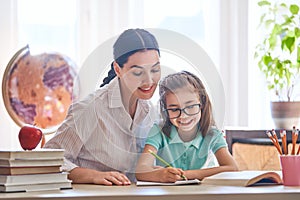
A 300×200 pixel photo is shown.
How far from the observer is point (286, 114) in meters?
3.38

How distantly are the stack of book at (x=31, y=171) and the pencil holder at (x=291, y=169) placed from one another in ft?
1.62

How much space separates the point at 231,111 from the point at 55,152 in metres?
2.61

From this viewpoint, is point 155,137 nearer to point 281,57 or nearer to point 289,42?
point 289,42

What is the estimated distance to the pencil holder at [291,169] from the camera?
149 centimetres

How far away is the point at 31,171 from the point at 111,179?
20 cm


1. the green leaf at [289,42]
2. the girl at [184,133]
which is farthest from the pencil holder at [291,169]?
the green leaf at [289,42]

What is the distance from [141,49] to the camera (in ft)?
5.19

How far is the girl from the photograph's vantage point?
1588 mm

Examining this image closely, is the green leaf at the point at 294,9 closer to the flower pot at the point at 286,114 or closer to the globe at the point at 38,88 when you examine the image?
the flower pot at the point at 286,114

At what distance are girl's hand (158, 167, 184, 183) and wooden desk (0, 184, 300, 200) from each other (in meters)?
0.09

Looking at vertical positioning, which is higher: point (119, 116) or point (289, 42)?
point (289, 42)

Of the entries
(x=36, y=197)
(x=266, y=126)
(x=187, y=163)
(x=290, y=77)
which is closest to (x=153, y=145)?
(x=187, y=163)

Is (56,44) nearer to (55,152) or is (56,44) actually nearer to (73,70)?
(73,70)

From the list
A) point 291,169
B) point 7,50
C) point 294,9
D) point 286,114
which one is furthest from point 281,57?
point 291,169
